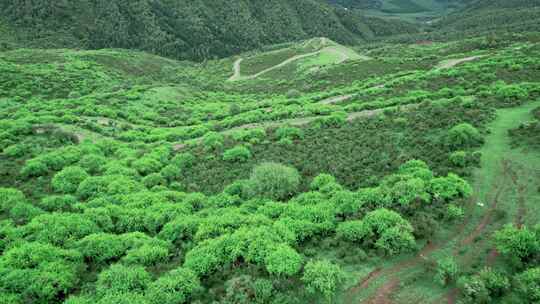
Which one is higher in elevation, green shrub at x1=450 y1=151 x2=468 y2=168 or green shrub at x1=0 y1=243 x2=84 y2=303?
green shrub at x1=450 y1=151 x2=468 y2=168

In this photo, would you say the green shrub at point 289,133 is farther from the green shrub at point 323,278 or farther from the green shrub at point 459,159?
the green shrub at point 323,278

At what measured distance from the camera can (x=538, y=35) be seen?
85.0 metres

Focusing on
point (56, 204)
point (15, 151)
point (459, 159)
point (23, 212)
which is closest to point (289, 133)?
point (459, 159)

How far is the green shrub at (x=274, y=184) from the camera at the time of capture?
23828 mm

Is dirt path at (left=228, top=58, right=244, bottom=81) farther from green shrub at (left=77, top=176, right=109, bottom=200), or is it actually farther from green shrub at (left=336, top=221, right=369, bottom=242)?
green shrub at (left=336, top=221, right=369, bottom=242)

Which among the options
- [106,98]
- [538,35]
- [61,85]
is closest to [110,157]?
[106,98]

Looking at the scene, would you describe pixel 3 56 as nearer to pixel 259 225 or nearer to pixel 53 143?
pixel 53 143

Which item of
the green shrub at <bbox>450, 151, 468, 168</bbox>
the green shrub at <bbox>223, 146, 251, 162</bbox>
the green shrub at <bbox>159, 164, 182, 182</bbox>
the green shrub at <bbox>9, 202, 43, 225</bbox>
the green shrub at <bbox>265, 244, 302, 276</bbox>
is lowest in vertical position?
the green shrub at <bbox>159, 164, 182, 182</bbox>

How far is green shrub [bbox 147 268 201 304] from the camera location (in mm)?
14250

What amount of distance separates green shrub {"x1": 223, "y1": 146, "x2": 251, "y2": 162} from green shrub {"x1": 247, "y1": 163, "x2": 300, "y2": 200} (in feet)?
27.7

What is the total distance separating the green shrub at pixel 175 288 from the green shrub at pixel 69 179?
18.8m

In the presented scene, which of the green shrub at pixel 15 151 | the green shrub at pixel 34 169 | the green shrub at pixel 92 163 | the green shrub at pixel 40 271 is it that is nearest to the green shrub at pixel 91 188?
the green shrub at pixel 92 163

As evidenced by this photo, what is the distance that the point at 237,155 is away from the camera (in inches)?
1316

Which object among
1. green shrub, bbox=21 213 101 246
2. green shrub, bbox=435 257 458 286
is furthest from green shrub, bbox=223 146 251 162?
green shrub, bbox=435 257 458 286
